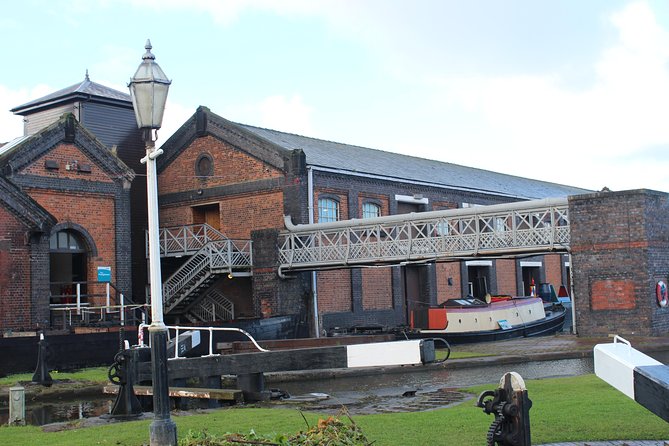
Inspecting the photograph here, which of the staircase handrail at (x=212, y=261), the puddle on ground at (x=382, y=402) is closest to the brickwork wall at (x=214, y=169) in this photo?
the staircase handrail at (x=212, y=261)

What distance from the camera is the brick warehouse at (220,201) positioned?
2516cm

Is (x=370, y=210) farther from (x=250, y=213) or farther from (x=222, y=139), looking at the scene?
(x=222, y=139)

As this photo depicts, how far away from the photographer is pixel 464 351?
24203 mm

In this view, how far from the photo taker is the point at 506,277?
42.5 meters

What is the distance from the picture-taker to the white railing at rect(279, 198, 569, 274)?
25.9 metres

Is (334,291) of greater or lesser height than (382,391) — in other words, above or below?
above

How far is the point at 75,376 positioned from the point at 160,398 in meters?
12.8

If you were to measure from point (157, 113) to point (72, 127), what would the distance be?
21.7 meters

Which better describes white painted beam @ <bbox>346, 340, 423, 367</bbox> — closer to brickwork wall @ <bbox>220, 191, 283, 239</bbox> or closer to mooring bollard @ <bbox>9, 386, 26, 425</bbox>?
mooring bollard @ <bbox>9, 386, 26, 425</bbox>

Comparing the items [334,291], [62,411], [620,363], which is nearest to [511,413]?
[620,363]

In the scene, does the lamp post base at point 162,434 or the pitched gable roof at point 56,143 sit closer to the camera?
the lamp post base at point 162,434

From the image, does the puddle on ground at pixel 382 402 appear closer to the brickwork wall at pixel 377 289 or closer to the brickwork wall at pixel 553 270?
the brickwork wall at pixel 377 289

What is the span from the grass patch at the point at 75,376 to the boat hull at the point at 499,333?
8.29m

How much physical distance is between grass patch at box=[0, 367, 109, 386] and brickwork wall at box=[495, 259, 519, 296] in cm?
2461
